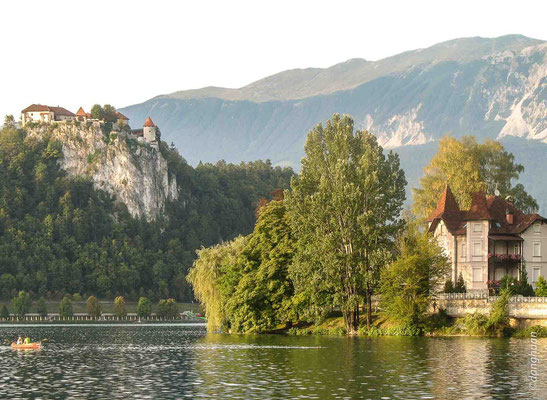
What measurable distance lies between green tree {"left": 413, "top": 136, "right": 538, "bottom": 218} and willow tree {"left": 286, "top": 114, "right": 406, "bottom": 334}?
106 ft

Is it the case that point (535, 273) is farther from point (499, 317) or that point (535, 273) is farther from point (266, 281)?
point (266, 281)

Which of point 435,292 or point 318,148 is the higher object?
point 318,148

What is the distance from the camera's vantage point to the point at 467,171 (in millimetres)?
130250

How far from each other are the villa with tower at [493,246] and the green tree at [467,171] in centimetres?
1904

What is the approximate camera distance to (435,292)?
9581cm

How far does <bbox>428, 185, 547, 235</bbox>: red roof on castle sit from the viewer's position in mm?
109000

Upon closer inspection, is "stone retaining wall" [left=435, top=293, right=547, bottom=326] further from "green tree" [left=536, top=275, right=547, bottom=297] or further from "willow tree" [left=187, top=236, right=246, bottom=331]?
"willow tree" [left=187, top=236, right=246, bottom=331]

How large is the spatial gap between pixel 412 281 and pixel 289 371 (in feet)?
115

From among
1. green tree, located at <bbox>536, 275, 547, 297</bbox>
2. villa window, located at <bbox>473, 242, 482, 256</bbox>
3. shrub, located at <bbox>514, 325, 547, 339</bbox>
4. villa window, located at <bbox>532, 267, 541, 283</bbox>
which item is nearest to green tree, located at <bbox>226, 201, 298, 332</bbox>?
villa window, located at <bbox>473, 242, 482, 256</bbox>

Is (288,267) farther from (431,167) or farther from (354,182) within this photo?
(431,167)

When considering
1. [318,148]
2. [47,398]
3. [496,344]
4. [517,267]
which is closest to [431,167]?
[517,267]

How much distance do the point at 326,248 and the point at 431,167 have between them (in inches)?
1882

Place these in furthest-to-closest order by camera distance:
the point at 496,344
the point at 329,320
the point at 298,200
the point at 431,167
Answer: the point at 431,167 < the point at 329,320 < the point at 298,200 < the point at 496,344

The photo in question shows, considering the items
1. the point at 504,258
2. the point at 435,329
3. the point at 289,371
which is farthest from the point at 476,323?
the point at 289,371
